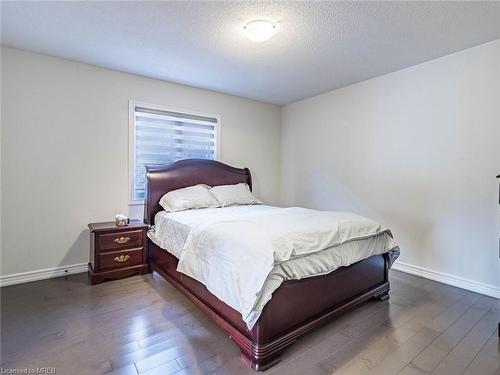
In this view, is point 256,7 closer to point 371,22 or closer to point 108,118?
point 371,22

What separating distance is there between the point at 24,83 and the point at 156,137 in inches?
58.8

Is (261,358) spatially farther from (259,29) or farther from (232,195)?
(259,29)

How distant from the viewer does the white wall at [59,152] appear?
288 centimetres

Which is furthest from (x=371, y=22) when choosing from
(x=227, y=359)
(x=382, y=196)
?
(x=227, y=359)

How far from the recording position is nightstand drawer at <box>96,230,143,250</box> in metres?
2.93

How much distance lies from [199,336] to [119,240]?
1600 millimetres

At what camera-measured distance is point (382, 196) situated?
364 centimetres

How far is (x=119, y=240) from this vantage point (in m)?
3.05

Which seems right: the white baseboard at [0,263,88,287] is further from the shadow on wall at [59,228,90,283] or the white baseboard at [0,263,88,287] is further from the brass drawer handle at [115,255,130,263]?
the brass drawer handle at [115,255,130,263]

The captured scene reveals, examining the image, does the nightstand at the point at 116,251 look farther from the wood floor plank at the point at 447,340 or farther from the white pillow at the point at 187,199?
the wood floor plank at the point at 447,340

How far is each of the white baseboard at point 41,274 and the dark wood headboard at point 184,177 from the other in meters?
0.93

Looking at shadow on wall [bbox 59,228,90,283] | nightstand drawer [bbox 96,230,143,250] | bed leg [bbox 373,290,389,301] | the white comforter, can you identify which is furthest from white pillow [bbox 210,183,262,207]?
bed leg [bbox 373,290,389,301]

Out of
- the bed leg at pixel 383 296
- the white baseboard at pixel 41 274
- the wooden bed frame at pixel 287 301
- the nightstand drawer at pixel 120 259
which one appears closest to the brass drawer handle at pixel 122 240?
the nightstand drawer at pixel 120 259

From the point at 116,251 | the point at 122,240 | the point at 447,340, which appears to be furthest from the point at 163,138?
the point at 447,340
